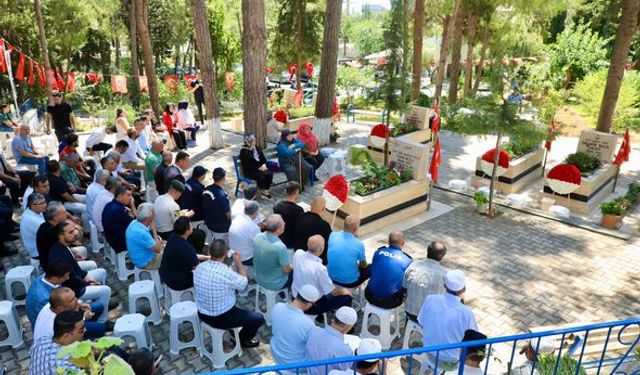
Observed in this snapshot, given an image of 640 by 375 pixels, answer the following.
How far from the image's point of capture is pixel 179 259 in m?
5.59

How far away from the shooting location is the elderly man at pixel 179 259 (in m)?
5.54

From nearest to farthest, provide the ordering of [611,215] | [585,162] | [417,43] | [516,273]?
1. [516,273]
2. [611,215]
3. [585,162]
4. [417,43]

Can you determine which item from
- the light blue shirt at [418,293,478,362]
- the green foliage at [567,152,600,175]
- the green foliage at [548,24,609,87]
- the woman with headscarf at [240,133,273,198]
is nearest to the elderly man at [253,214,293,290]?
the light blue shirt at [418,293,478,362]

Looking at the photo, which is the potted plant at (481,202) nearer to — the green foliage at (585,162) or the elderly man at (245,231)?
the green foliage at (585,162)

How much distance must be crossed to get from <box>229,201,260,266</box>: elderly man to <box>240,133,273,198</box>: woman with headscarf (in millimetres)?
3653

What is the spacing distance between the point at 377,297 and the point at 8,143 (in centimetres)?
1207

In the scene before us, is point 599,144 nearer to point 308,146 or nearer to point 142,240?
point 308,146

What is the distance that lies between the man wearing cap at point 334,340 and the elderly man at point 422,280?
4.35 feet

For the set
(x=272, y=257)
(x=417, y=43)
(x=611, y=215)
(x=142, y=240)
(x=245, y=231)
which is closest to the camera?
(x=272, y=257)

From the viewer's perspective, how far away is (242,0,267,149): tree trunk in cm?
1169

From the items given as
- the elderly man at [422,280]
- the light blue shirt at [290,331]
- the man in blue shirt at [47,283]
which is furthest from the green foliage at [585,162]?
the man in blue shirt at [47,283]

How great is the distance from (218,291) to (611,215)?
26.4ft

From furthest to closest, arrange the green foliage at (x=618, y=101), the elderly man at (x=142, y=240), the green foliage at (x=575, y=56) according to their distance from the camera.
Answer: the green foliage at (x=575, y=56)
the green foliage at (x=618, y=101)
the elderly man at (x=142, y=240)

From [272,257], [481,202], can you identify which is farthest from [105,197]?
[481,202]
